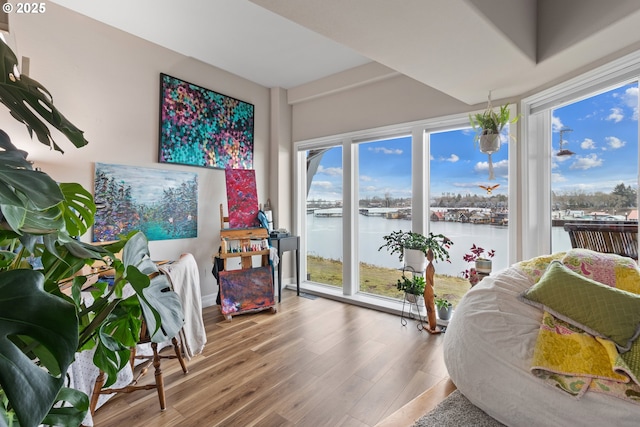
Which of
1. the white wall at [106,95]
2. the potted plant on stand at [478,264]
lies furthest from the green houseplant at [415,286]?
the white wall at [106,95]

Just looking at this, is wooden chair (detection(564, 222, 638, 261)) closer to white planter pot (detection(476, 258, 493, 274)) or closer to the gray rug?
white planter pot (detection(476, 258, 493, 274))

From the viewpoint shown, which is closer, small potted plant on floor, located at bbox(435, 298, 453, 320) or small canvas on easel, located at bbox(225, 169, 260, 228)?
small potted plant on floor, located at bbox(435, 298, 453, 320)

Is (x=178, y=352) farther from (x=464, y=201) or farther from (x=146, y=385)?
(x=464, y=201)

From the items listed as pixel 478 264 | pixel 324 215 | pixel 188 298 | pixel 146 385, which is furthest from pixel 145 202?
pixel 478 264

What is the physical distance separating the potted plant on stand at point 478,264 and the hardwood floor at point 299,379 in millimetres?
653

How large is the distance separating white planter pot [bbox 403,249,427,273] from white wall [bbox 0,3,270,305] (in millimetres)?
2295

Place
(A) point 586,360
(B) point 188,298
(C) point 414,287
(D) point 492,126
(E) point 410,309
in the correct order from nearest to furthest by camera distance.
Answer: (A) point 586,360 < (B) point 188,298 < (D) point 492,126 < (C) point 414,287 < (E) point 410,309

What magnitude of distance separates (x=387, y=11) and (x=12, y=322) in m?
1.84

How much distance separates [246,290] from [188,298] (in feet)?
4.02

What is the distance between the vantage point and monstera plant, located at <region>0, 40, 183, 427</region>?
13.3 inches

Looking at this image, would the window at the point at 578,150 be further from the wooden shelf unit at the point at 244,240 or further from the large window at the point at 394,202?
the wooden shelf unit at the point at 244,240

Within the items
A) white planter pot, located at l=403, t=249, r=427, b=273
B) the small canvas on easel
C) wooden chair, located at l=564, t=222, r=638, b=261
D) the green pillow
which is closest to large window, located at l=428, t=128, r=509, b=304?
white planter pot, located at l=403, t=249, r=427, b=273

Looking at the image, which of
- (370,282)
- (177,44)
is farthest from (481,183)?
(177,44)

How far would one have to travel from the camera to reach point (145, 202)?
3.05 m
